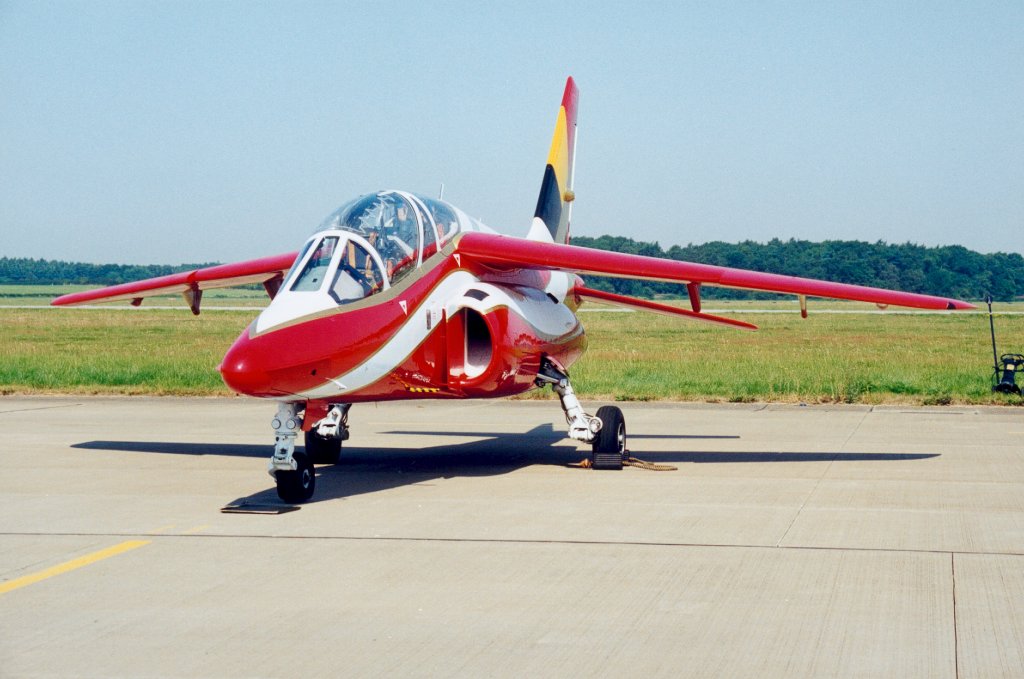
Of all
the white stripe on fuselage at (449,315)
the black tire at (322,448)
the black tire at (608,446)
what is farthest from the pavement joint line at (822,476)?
the black tire at (322,448)

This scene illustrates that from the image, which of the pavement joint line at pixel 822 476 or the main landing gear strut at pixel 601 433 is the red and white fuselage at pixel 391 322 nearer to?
the main landing gear strut at pixel 601 433

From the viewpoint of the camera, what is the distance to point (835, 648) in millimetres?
6312

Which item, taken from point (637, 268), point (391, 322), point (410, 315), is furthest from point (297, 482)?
point (637, 268)

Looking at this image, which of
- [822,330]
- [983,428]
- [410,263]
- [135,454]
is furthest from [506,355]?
[822,330]

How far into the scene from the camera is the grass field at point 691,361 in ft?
81.7

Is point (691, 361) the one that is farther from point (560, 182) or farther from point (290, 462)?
point (290, 462)

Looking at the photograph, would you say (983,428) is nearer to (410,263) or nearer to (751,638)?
(410,263)

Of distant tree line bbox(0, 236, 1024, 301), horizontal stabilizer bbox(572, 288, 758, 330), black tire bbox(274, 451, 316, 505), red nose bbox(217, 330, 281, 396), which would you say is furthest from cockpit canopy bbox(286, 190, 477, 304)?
distant tree line bbox(0, 236, 1024, 301)

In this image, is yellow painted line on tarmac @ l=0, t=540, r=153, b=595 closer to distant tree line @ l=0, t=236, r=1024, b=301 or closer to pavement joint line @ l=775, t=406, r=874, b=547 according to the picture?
pavement joint line @ l=775, t=406, r=874, b=547

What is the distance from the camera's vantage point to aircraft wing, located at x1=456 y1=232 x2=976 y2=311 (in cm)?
1341

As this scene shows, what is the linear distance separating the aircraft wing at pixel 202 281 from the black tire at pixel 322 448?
2476 mm

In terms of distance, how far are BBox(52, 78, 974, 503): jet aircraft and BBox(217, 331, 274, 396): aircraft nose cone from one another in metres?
0.01

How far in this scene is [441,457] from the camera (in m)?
15.7

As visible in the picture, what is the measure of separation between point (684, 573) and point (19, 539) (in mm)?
5340
